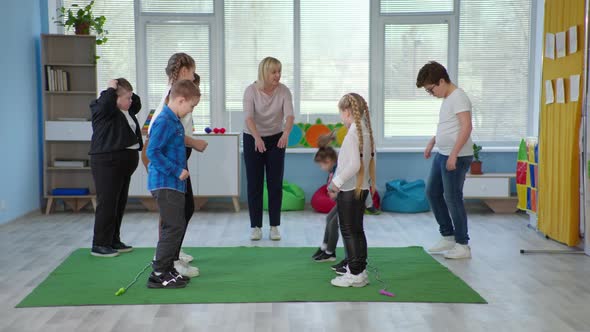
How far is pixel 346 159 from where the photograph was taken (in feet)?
10.8

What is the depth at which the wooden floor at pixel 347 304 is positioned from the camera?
9.45ft

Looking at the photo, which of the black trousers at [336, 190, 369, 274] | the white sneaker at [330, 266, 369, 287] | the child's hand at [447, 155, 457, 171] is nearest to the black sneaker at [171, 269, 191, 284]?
the white sneaker at [330, 266, 369, 287]

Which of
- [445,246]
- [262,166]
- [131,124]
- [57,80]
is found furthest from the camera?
[57,80]

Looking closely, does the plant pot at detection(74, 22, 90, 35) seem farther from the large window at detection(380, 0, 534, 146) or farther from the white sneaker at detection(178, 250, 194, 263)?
the white sneaker at detection(178, 250, 194, 263)

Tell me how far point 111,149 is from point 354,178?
1.64m

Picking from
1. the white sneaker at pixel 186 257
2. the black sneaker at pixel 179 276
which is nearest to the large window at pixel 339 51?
the white sneaker at pixel 186 257

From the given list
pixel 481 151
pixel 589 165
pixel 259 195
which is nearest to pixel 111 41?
pixel 259 195

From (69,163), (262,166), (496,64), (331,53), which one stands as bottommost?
(69,163)

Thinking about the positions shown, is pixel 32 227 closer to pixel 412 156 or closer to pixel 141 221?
pixel 141 221

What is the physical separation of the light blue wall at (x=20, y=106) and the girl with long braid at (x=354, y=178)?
3.58m

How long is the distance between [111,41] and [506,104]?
4.25 meters

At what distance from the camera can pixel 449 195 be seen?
4098 millimetres

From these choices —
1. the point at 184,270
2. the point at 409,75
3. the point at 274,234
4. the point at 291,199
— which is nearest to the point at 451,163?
the point at 274,234

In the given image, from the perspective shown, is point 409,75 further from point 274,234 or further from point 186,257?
point 186,257
